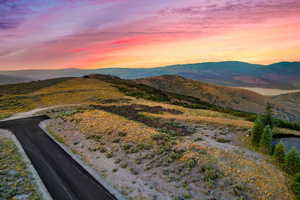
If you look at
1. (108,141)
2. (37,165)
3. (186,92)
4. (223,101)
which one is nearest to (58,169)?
(37,165)

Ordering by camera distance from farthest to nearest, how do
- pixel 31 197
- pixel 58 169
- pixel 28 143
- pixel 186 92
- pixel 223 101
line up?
pixel 186 92 → pixel 223 101 → pixel 28 143 → pixel 58 169 → pixel 31 197

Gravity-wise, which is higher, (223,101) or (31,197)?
(31,197)

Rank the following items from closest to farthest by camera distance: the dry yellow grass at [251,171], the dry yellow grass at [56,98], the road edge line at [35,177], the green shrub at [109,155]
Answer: the dry yellow grass at [251,171]
the road edge line at [35,177]
the green shrub at [109,155]
the dry yellow grass at [56,98]

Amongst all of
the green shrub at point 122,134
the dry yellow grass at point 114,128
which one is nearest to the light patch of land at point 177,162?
the dry yellow grass at point 114,128

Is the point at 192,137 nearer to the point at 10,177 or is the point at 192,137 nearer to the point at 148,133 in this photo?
the point at 148,133

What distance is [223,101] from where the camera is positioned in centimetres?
14412

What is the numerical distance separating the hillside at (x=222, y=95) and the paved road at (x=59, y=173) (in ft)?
447

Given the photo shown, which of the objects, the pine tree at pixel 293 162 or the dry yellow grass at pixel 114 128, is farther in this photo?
the dry yellow grass at pixel 114 128

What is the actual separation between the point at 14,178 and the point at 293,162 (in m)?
22.1

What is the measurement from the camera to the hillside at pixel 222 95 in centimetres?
13826

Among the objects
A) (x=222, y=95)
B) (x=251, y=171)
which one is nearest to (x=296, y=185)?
(x=251, y=171)

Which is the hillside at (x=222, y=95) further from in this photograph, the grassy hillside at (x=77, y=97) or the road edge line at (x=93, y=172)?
the road edge line at (x=93, y=172)

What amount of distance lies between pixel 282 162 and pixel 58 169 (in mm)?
19547

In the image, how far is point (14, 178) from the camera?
13.5m
